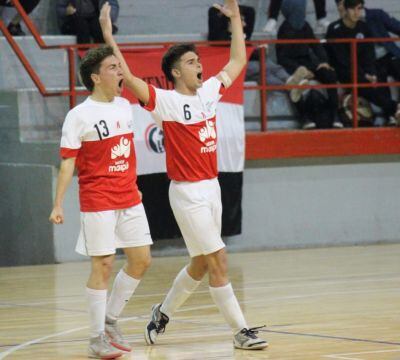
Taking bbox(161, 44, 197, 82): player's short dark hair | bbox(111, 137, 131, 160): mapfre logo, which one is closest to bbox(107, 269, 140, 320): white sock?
bbox(111, 137, 131, 160): mapfre logo

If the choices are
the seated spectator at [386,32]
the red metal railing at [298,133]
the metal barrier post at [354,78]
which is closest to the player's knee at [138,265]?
the red metal railing at [298,133]

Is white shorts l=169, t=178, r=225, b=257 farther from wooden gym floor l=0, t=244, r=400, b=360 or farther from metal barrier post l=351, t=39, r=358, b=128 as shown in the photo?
metal barrier post l=351, t=39, r=358, b=128

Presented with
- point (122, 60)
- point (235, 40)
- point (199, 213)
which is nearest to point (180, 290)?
point (199, 213)

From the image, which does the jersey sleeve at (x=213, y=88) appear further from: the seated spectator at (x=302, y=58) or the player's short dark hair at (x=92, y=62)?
the seated spectator at (x=302, y=58)

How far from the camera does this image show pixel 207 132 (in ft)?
24.6

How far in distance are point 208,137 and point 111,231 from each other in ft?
3.09

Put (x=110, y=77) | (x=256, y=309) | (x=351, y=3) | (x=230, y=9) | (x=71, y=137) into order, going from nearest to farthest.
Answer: (x=71, y=137) → (x=110, y=77) → (x=230, y=9) → (x=256, y=309) → (x=351, y=3)

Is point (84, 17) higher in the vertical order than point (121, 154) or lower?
higher

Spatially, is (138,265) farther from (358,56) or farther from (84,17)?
(358,56)

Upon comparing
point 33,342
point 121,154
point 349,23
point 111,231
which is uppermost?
point 349,23

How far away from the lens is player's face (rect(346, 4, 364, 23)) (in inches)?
583

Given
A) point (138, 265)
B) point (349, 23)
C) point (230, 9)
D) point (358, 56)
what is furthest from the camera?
point (358, 56)

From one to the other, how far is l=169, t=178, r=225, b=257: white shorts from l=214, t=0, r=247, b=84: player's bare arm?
0.85 m

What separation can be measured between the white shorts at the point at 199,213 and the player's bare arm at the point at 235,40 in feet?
2.78
